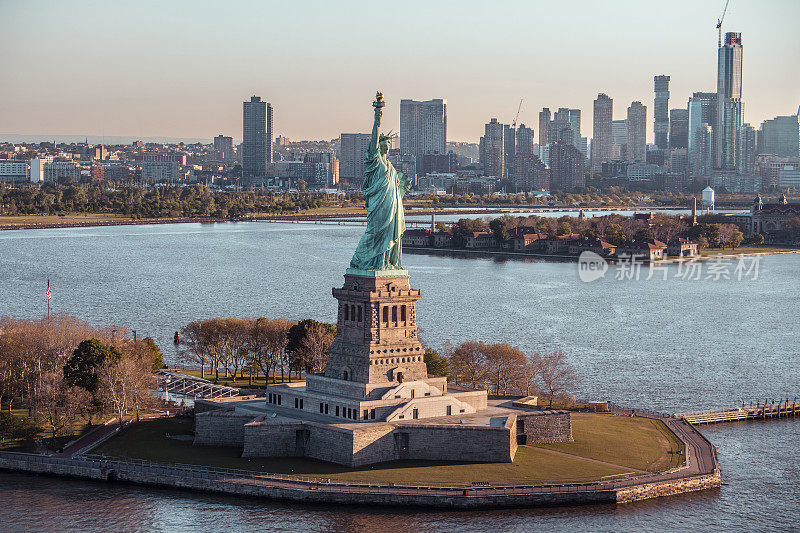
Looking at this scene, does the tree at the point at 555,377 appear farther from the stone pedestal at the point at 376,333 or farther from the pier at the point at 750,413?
the stone pedestal at the point at 376,333

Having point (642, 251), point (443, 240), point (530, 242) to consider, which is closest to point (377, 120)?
point (642, 251)

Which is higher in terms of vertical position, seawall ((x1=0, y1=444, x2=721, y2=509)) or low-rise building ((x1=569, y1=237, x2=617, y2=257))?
low-rise building ((x1=569, y1=237, x2=617, y2=257))

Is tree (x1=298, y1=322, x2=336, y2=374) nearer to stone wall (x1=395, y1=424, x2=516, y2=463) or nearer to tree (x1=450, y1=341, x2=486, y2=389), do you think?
tree (x1=450, y1=341, x2=486, y2=389)

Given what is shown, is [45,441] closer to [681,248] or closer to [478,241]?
[681,248]

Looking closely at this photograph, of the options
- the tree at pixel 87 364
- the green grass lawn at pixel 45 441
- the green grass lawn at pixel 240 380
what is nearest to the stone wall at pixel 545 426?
the green grass lawn at pixel 240 380

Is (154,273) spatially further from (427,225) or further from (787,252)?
(427,225)

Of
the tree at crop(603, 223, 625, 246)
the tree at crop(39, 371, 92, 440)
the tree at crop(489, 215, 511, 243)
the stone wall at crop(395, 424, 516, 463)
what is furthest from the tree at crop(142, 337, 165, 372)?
the tree at crop(489, 215, 511, 243)
